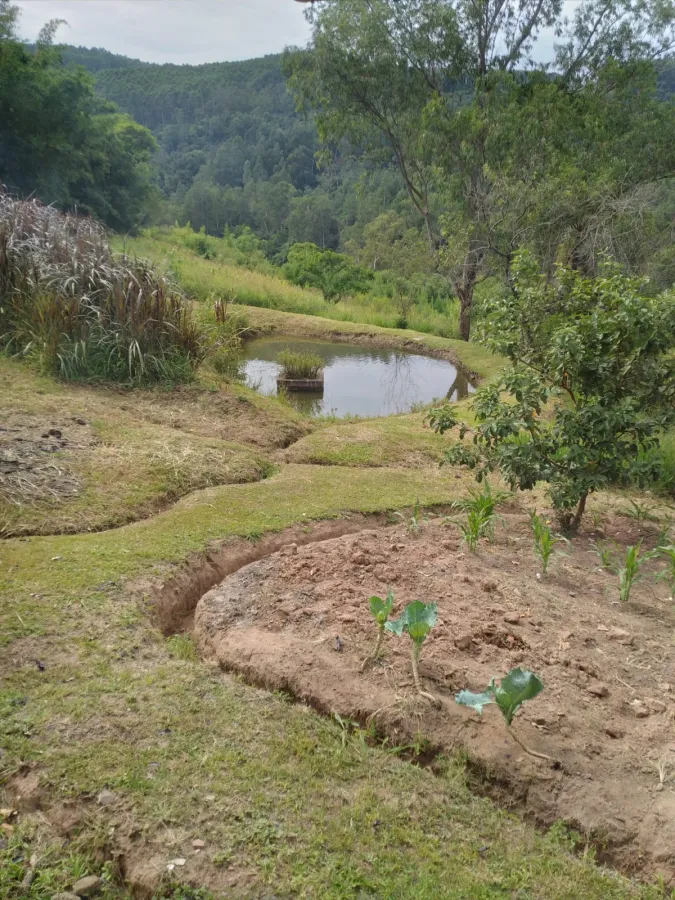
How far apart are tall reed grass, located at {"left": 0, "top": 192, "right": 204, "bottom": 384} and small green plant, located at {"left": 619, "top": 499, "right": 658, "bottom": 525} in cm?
438

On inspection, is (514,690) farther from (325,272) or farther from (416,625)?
(325,272)

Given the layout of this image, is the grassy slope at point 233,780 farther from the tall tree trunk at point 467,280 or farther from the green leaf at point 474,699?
the tall tree trunk at point 467,280

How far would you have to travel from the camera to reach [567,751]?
217cm

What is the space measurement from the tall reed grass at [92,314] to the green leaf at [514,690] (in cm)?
528

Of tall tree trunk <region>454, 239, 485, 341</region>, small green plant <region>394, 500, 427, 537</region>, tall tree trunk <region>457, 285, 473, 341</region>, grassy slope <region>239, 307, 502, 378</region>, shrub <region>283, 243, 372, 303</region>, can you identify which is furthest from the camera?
shrub <region>283, 243, 372, 303</region>

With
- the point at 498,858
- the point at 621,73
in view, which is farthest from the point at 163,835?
the point at 621,73

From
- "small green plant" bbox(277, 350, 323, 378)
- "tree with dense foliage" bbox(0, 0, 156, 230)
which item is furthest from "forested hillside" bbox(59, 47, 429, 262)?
"small green plant" bbox(277, 350, 323, 378)

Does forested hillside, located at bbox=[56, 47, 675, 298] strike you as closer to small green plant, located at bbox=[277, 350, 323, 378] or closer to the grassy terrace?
small green plant, located at bbox=[277, 350, 323, 378]

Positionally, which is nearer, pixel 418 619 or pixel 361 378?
pixel 418 619

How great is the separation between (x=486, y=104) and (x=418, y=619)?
1134cm

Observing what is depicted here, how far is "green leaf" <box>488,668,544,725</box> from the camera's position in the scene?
6.79ft

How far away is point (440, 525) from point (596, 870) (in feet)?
7.16

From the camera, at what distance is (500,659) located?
2557 millimetres

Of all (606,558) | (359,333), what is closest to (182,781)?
(606,558)
